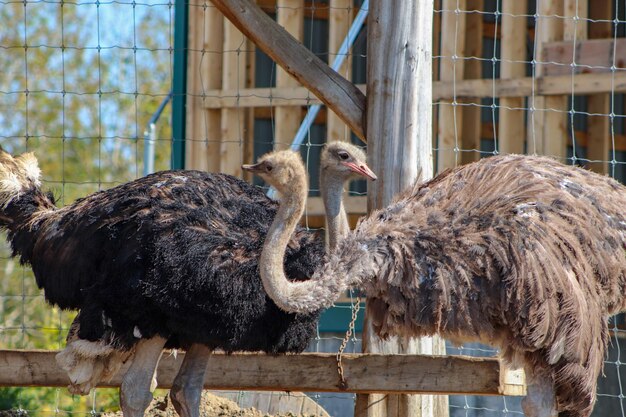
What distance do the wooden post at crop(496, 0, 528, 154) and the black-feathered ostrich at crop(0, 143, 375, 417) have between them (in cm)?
378

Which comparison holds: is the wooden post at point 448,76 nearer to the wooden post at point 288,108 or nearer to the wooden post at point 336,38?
the wooden post at point 336,38

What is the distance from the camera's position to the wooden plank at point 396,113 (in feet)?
19.0

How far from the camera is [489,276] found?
4902 millimetres

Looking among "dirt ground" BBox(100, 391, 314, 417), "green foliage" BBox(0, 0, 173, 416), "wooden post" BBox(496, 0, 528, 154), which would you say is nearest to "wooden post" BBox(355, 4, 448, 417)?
"dirt ground" BBox(100, 391, 314, 417)

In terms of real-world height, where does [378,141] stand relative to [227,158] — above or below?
below

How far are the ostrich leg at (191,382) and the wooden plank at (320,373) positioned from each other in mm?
348

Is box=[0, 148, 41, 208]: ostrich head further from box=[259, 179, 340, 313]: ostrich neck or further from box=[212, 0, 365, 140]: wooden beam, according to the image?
box=[259, 179, 340, 313]: ostrich neck

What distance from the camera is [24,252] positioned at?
5609 millimetres

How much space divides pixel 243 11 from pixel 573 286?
227cm

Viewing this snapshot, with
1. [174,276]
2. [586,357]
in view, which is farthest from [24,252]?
[586,357]

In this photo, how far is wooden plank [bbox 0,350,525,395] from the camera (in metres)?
5.57

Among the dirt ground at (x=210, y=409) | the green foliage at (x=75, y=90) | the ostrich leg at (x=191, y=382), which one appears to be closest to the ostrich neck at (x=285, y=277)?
the ostrich leg at (x=191, y=382)

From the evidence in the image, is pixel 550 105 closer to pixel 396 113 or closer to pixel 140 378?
pixel 396 113

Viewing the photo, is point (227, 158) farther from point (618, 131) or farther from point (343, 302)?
point (618, 131)
